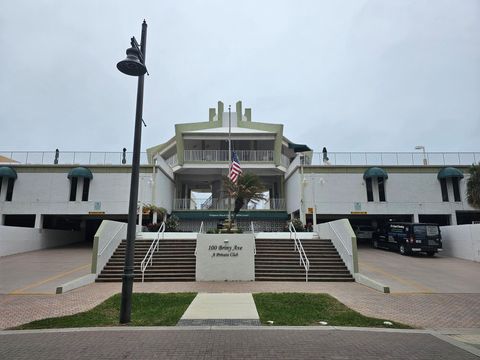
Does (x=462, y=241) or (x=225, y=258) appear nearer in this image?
(x=225, y=258)

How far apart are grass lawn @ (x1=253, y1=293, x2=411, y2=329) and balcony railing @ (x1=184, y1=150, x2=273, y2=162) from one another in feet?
67.5

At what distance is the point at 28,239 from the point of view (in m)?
23.2

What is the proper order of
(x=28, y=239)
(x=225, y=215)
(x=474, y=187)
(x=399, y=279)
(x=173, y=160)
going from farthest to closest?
(x=173, y=160), (x=225, y=215), (x=28, y=239), (x=474, y=187), (x=399, y=279)

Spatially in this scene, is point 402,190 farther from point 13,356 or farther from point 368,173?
point 13,356

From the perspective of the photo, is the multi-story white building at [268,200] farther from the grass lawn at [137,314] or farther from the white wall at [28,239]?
the grass lawn at [137,314]

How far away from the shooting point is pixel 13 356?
4.95m

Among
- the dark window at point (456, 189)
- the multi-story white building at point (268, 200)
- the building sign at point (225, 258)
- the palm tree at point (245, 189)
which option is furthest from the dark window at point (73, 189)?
the dark window at point (456, 189)

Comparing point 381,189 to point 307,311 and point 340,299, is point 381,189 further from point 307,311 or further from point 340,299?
point 307,311

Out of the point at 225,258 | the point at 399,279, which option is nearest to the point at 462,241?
the point at 399,279

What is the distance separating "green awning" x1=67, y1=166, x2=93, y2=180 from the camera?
82.5ft

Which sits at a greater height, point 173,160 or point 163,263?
point 173,160

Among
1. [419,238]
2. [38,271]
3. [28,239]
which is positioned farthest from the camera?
[28,239]

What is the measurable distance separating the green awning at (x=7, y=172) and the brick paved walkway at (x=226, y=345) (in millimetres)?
23070

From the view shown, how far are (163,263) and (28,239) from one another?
13.6 m
